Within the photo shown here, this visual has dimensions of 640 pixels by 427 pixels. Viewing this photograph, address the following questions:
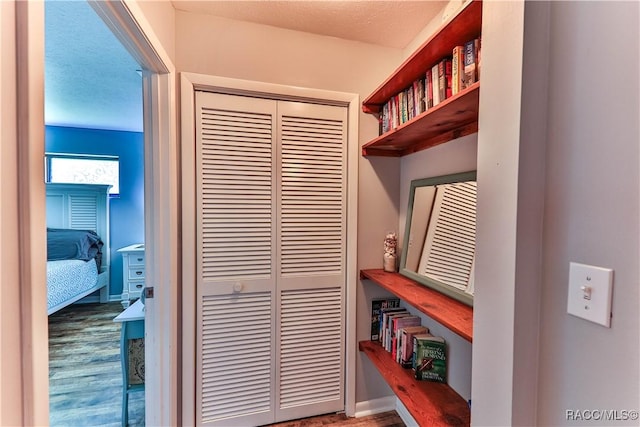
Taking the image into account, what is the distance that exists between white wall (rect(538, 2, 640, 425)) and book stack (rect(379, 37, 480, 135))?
1.34 feet

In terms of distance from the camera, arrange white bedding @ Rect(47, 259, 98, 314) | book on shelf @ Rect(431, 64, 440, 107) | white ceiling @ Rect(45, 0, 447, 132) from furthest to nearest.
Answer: white bedding @ Rect(47, 259, 98, 314), white ceiling @ Rect(45, 0, 447, 132), book on shelf @ Rect(431, 64, 440, 107)

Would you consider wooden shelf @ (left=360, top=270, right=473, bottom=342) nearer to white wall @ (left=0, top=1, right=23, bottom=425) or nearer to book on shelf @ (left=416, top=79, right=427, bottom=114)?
book on shelf @ (left=416, top=79, right=427, bottom=114)

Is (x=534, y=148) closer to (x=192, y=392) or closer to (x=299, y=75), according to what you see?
(x=299, y=75)

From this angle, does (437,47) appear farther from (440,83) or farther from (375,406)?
(375,406)

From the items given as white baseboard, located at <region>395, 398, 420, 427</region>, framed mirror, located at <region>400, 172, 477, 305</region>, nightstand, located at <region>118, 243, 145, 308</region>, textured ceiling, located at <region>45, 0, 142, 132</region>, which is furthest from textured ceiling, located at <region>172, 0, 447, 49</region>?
nightstand, located at <region>118, 243, 145, 308</region>

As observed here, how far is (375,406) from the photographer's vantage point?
179 centimetres

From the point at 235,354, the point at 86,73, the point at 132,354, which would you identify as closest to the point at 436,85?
the point at 235,354

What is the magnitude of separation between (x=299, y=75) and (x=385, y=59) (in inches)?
23.0

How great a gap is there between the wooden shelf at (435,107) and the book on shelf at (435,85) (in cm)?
4

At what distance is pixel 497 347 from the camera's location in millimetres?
681

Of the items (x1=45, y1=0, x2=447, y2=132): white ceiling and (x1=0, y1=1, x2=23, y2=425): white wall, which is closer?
(x1=0, y1=1, x2=23, y2=425): white wall

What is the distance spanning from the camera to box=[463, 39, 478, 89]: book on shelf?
1.00 metres

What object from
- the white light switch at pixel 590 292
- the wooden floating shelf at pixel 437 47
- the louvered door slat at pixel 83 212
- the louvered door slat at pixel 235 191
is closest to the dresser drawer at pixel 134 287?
the louvered door slat at pixel 83 212

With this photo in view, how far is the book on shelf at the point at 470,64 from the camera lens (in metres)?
1.00
